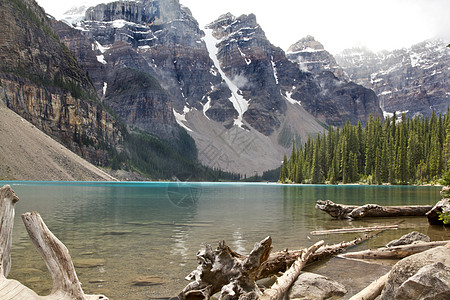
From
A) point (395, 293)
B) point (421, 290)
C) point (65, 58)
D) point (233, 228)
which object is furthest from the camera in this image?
point (65, 58)

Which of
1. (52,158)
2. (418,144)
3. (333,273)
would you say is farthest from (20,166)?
(418,144)

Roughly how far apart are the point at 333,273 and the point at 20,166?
335ft

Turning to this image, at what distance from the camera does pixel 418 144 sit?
342ft

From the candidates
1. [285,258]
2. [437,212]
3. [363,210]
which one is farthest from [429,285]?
[363,210]

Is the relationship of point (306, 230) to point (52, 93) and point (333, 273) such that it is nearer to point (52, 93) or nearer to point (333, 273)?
point (333, 273)

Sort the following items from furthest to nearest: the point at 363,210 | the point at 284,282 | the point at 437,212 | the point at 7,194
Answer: the point at 363,210
the point at 437,212
the point at 284,282
the point at 7,194

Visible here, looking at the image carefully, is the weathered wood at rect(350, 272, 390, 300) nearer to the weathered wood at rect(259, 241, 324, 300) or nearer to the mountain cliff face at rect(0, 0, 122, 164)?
the weathered wood at rect(259, 241, 324, 300)

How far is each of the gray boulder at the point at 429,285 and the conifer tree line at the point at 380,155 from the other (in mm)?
99263

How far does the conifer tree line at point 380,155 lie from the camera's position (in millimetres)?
99056

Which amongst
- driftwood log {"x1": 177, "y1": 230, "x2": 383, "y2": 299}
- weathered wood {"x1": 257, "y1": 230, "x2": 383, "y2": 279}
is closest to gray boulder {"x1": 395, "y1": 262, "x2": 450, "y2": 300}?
driftwood log {"x1": 177, "y1": 230, "x2": 383, "y2": 299}

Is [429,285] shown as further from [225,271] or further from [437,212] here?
[437,212]

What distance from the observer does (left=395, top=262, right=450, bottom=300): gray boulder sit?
4652 millimetres

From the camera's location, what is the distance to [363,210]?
22.6 m

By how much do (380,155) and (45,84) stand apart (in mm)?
152113
